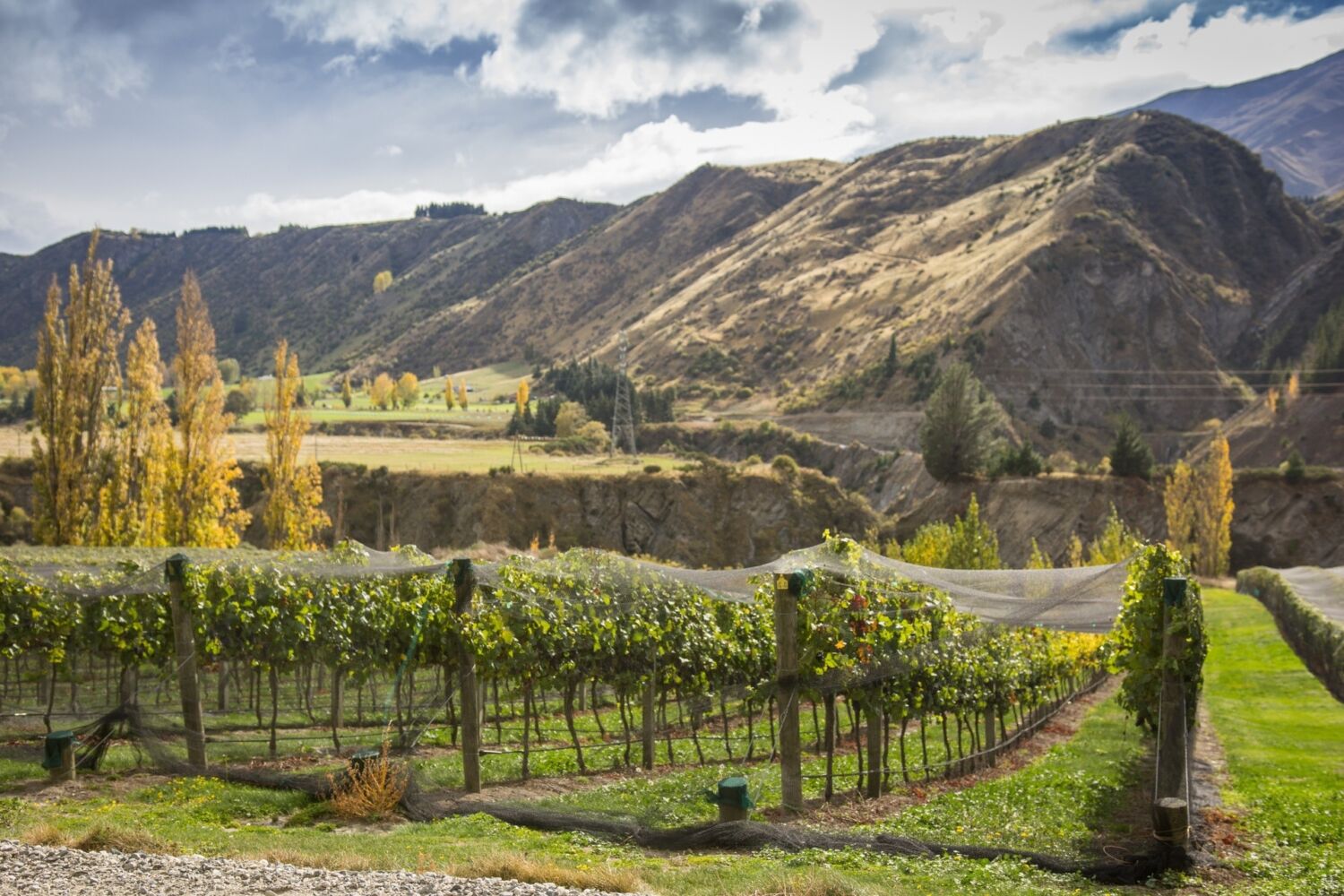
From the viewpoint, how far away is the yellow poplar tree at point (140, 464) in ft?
80.4

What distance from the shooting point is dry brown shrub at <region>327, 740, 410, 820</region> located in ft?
31.9

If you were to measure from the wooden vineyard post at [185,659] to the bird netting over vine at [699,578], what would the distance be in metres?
0.58

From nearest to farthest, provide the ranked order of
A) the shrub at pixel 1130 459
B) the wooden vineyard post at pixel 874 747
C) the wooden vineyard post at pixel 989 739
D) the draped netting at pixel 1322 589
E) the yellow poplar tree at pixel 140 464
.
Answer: the wooden vineyard post at pixel 874 747 < the wooden vineyard post at pixel 989 739 < the yellow poplar tree at pixel 140 464 < the draped netting at pixel 1322 589 < the shrub at pixel 1130 459

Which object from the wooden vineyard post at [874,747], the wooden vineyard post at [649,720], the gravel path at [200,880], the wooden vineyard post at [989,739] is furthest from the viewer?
the wooden vineyard post at [989,739]

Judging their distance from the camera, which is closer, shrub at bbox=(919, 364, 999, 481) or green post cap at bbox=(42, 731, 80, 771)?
green post cap at bbox=(42, 731, 80, 771)

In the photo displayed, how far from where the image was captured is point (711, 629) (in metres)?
13.5

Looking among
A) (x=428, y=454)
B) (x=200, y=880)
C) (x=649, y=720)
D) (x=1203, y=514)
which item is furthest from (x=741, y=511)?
(x=200, y=880)

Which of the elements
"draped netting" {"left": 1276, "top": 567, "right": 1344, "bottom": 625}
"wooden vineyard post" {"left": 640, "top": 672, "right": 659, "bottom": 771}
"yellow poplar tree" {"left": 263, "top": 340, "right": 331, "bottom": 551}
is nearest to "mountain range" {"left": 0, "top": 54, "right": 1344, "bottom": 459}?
"draped netting" {"left": 1276, "top": 567, "right": 1344, "bottom": 625}

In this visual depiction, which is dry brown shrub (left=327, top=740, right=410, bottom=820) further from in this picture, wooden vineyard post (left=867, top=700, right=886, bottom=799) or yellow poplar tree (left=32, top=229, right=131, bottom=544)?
yellow poplar tree (left=32, top=229, right=131, bottom=544)

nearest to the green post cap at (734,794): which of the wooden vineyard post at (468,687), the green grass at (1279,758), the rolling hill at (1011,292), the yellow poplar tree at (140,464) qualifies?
the wooden vineyard post at (468,687)

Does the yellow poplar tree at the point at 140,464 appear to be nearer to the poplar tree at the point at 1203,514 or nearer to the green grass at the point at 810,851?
the green grass at the point at 810,851

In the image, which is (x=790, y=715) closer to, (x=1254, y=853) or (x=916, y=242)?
(x=1254, y=853)

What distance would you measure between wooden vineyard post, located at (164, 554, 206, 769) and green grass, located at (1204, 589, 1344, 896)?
1122 centimetres

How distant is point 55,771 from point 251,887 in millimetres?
5864
